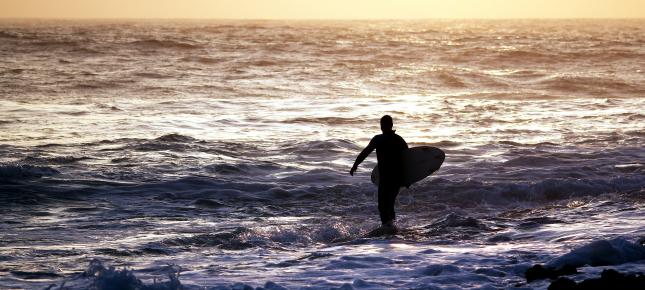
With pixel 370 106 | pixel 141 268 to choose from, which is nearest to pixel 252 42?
pixel 370 106

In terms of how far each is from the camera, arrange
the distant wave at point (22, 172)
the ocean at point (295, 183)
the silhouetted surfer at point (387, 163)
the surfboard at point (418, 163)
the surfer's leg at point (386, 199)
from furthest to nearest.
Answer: the distant wave at point (22, 172) → the surfboard at point (418, 163) → the surfer's leg at point (386, 199) → the silhouetted surfer at point (387, 163) → the ocean at point (295, 183)

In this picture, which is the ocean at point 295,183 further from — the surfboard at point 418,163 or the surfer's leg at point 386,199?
the surfboard at point 418,163

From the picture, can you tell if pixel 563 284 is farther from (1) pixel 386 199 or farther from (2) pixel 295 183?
(2) pixel 295 183

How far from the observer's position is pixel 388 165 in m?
12.1

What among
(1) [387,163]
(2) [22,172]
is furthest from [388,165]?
(2) [22,172]

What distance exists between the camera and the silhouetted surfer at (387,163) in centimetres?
1197

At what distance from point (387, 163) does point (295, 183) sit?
15.5 feet

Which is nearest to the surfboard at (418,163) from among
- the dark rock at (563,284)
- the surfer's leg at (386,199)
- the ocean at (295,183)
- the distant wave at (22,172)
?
the surfer's leg at (386,199)

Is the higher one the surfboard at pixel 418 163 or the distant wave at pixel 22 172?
the surfboard at pixel 418 163

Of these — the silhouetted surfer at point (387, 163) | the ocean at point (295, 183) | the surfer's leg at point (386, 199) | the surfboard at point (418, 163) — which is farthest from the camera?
the surfboard at point (418, 163)

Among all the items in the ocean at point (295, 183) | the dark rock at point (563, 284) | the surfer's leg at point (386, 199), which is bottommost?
the ocean at point (295, 183)

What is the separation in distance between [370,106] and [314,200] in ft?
55.2

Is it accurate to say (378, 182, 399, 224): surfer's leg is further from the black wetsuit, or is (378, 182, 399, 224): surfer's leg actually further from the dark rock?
the dark rock

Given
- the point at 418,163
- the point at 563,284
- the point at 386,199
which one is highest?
the point at 418,163
